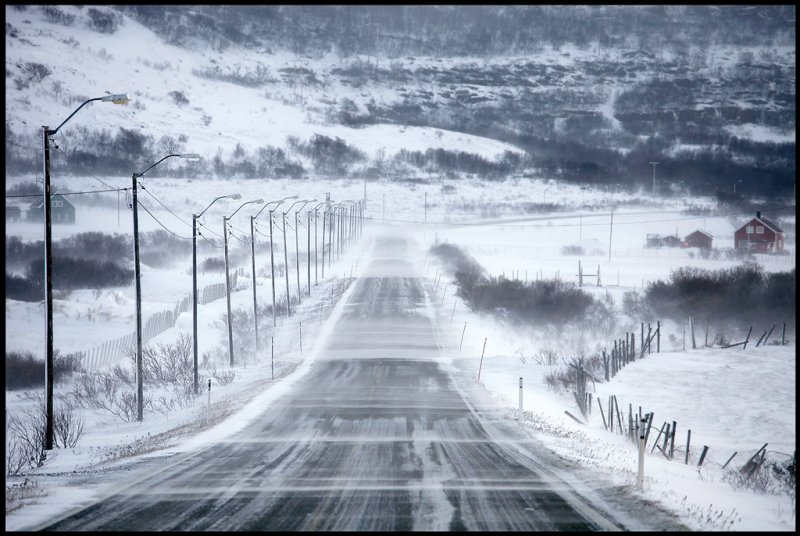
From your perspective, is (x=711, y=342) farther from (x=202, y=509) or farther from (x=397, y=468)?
(x=202, y=509)

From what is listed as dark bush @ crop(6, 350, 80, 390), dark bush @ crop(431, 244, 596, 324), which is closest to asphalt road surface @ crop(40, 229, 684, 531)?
dark bush @ crop(6, 350, 80, 390)

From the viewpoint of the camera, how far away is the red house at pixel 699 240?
104250 mm

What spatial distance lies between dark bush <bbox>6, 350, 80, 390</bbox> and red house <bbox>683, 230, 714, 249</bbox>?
88583 millimetres

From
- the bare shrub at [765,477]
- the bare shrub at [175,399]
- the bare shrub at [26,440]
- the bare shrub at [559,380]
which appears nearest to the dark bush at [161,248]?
the bare shrub at [175,399]

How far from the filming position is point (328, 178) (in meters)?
178

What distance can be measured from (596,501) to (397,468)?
423 cm

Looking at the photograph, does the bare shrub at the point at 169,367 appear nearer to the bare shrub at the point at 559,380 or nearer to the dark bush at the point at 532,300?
the bare shrub at the point at 559,380

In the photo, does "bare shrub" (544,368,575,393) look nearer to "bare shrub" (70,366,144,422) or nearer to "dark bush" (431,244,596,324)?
"bare shrub" (70,366,144,422)

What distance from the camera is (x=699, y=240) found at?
10519 cm

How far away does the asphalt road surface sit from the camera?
11.0 m

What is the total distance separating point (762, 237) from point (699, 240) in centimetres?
891

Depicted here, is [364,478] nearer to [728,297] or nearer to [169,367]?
[169,367]

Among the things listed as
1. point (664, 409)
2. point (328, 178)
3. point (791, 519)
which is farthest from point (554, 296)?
point (328, 178)

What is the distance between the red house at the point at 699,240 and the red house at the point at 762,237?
16.7 feet
